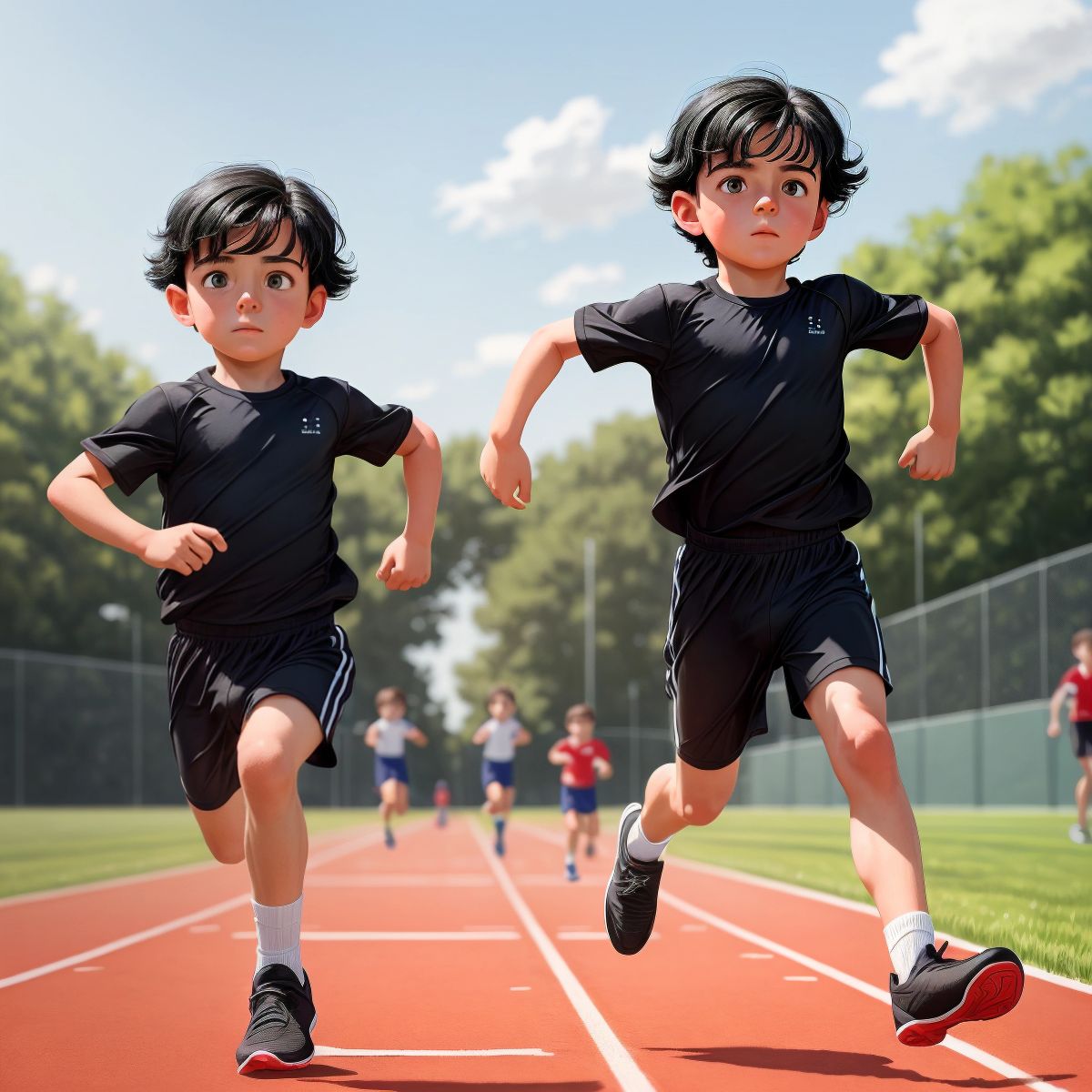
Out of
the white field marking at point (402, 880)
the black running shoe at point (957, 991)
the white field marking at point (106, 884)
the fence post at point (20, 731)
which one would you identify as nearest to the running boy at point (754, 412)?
the black running shoe at point (957, 991)

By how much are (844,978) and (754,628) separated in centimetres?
247

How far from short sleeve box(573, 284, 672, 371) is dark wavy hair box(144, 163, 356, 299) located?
3.13 feet

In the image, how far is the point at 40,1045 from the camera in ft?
17.7

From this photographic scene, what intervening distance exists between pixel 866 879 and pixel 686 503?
1319mm

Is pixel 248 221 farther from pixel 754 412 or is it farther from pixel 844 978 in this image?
pixel 844 978

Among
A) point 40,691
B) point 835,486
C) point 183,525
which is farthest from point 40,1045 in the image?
point 40,691

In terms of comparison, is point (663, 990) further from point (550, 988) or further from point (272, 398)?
point (272, 398)

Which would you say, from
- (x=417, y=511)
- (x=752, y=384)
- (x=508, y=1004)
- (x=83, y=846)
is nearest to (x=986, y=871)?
(x=508, y=1004)

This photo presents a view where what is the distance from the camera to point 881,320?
5312 mm

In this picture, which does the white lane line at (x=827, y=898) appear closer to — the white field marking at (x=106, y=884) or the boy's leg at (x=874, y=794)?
the boy's leg at (x=874, y=794)

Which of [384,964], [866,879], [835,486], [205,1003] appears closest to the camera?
[866,879]

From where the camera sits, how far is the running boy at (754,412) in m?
5.08

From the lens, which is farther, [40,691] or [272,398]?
[40,691]

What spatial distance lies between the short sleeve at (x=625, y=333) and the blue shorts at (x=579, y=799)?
36.2 feet
